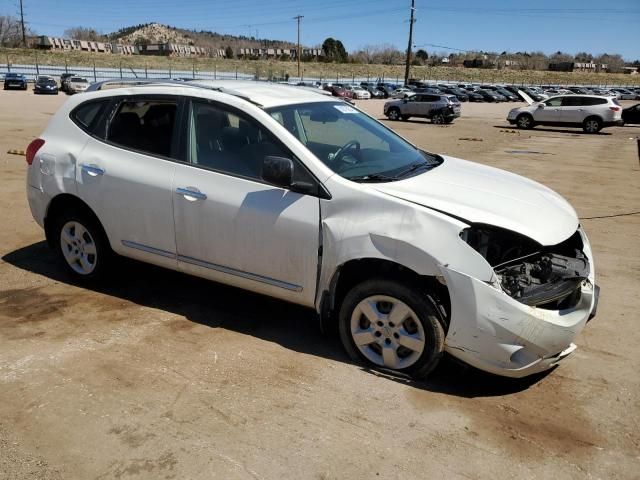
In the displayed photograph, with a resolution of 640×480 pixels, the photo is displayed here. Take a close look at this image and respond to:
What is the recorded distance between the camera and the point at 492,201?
3.61m

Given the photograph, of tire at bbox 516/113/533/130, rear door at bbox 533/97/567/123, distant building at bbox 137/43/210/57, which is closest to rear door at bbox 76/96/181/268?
rear door at bbox 533/97/567/123

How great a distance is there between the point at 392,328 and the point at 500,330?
66 centimetres

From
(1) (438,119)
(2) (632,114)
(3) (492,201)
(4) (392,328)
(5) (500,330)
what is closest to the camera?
(5) (500,330)

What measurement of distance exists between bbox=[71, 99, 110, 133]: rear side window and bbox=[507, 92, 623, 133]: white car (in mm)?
24238

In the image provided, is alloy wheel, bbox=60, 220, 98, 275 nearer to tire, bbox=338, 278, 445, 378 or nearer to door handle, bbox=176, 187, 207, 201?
door handle, bbox=176, 187, 207, 201

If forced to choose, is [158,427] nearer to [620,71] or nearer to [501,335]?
[501,335]

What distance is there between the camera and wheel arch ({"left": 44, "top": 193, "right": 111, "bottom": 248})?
Result: 4734 millimetres

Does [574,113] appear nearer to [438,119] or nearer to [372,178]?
[438,119]

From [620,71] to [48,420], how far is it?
181m

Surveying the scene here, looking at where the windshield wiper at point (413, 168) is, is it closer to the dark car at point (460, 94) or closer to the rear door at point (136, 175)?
the rear door at point (136, 175)

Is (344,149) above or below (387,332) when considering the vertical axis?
above

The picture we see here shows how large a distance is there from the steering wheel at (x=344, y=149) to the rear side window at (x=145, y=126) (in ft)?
4.28

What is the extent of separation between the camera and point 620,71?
512 feet

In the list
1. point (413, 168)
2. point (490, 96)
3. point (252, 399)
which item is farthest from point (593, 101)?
point (490, 96)
